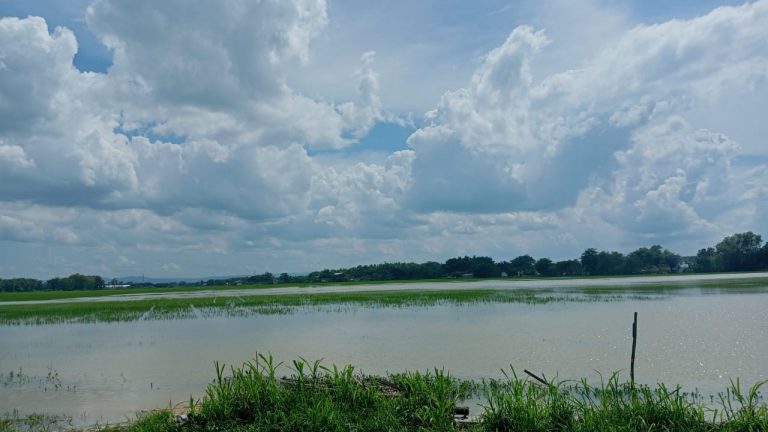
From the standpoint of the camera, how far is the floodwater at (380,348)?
11.0m

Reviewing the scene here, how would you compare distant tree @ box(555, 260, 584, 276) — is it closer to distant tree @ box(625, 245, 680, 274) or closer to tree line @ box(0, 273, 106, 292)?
distant tree @ box(625, 245, 680, 274)

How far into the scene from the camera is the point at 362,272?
114 meters

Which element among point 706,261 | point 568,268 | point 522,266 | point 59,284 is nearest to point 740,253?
point 706,261

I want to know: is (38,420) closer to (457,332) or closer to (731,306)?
(457,332)

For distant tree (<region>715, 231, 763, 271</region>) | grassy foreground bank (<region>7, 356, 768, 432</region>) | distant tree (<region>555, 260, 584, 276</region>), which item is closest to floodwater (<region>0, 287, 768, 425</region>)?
grassy foreground bank (<region>7, 356, 768, 432</region>)

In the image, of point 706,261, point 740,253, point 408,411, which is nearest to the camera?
point 408,411

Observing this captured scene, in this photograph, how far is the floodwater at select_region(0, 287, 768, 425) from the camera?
11.0 m

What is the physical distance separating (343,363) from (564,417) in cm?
787

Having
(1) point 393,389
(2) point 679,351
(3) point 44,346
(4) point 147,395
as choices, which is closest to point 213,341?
(3) point 44,346

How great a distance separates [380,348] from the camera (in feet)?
49.7

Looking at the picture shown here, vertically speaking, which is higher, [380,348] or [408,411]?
[408,411]

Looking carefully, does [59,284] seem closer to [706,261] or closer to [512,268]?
[512,268]

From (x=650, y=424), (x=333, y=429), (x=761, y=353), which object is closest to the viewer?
(x=650, y=424)

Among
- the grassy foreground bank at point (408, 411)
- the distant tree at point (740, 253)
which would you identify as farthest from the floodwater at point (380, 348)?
the distant tree at point (740, 253)
